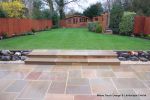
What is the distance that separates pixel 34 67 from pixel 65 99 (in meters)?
2.27

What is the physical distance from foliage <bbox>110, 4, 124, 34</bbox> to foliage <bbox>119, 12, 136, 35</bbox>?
62 cm

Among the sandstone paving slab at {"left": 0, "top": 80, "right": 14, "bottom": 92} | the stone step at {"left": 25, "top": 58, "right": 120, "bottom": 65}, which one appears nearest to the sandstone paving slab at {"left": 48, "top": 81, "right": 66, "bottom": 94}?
the sandstone paving slab at {"left": 0, "top": 80, "right": 14, "bottom": 92}

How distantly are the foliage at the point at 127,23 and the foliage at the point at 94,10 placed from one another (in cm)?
1682

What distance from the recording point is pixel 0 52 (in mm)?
6473

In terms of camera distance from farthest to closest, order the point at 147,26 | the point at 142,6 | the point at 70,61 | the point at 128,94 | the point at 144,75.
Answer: the point at 142,6, the point at 147,26, the point at 70,61, the point at 144,75, the point at 128,94

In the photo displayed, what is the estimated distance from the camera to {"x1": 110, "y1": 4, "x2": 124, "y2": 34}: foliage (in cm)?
1382

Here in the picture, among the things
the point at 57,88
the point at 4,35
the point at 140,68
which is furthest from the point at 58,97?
the point at 4,35

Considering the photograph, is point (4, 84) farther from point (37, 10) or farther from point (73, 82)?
point (37, 10)

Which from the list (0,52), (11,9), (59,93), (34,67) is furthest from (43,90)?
(11,9)

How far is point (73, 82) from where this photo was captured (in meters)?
4.20

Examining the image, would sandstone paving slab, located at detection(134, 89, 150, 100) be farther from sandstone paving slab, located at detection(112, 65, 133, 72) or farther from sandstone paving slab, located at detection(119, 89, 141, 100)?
sandstone paving slab, located at detection(112, 65, 133, 72)

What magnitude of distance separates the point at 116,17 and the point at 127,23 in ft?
4.55

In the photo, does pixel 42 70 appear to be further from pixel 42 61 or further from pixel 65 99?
pixel 65 99

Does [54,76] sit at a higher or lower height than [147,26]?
A: lower
